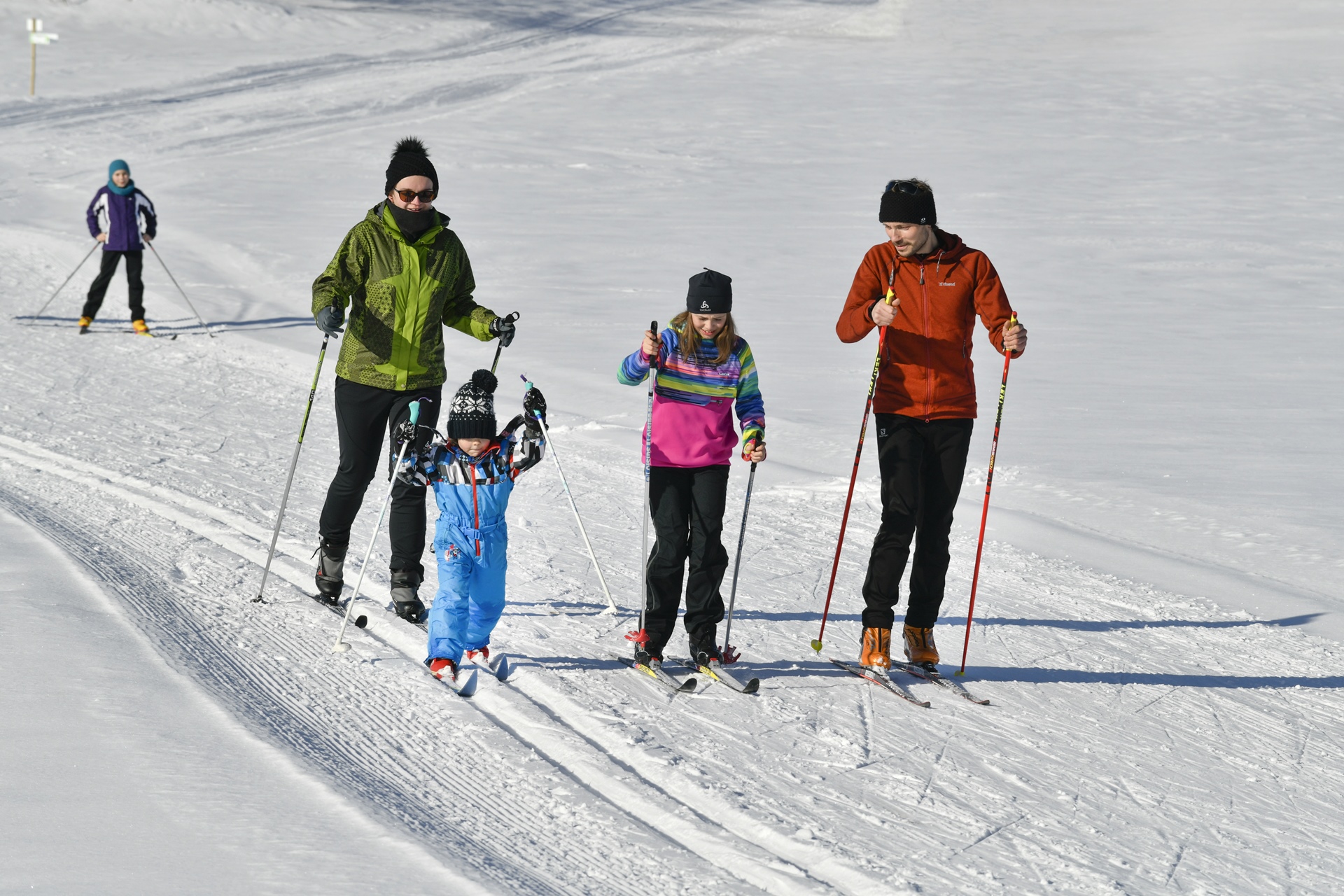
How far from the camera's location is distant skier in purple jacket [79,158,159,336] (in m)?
10.6

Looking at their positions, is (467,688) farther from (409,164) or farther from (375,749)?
(409,164)

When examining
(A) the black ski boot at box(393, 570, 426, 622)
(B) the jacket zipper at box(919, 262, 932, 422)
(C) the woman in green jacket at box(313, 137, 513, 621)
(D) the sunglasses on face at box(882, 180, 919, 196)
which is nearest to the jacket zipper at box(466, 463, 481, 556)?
(C) the woman in green jacket at box(313, 137, 513, 621)

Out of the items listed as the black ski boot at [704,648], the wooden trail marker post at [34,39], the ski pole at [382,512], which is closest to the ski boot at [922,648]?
the black ski boot at [704,648]

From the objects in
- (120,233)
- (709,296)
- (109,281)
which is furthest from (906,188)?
(120,233)

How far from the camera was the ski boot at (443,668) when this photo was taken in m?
4.38

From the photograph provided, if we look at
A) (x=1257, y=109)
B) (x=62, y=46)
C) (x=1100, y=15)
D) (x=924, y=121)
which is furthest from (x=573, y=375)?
(x=1100, y=15)

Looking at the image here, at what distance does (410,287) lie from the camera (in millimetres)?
4742

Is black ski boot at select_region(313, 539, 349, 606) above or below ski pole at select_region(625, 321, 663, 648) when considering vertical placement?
below

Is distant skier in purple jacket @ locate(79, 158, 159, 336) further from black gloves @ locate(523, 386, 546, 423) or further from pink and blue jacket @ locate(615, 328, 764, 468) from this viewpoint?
pink and blue jacket @ locate(615, 328, 764, 468)

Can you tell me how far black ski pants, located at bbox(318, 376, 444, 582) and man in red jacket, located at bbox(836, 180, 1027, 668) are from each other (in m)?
→ 1.68

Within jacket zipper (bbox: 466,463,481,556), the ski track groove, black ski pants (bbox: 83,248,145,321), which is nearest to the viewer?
the ski track groove

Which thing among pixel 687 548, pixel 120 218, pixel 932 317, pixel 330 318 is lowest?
pixel 687 548

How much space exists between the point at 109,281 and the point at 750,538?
22.9ft

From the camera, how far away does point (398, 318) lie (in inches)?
187
